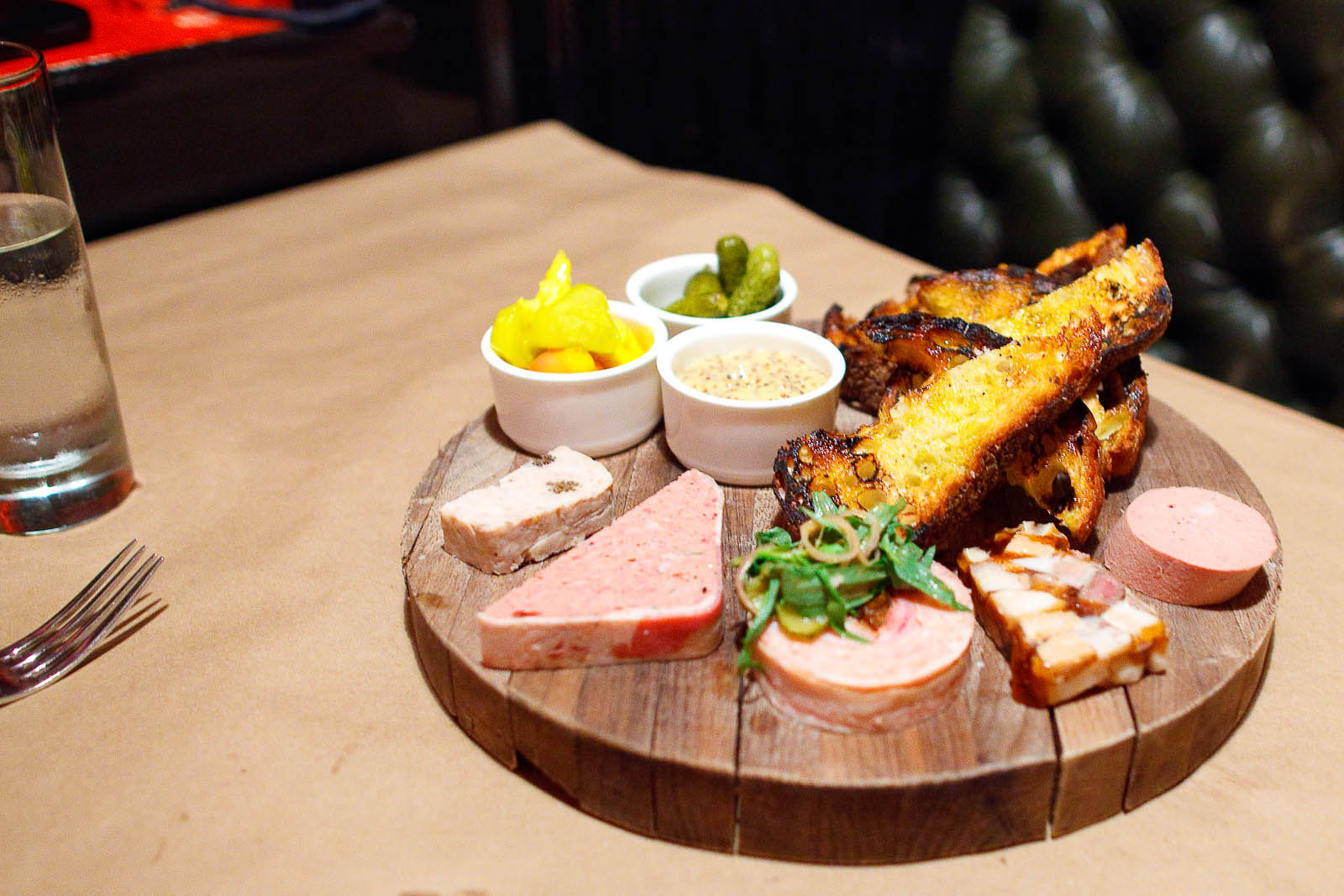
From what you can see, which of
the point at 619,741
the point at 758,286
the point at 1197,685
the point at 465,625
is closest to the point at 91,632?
the point at 465,625

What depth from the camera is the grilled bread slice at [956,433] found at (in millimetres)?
1763

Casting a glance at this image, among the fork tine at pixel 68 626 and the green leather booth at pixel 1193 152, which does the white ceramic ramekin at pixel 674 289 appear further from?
the green leather booth at pixel 1193 152

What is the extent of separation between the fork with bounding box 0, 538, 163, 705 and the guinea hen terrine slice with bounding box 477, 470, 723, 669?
2.51 ft

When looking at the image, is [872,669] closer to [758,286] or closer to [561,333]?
[561,333]

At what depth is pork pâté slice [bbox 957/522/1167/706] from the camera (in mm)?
1503

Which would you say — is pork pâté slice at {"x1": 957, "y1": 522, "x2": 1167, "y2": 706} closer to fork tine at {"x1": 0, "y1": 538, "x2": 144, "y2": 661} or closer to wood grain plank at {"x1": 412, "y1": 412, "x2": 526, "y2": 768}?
wood grain plank at {"x1": 412, "y1": 412, "x2": 526, "y2": 768}

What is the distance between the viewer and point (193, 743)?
1690mm

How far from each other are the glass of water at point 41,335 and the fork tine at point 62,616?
0.25m

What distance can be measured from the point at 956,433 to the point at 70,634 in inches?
60.7

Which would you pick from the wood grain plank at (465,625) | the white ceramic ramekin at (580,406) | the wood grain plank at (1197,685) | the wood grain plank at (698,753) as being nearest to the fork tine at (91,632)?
the wood grain plank at (465,625)

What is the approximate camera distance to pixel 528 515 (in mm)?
1779

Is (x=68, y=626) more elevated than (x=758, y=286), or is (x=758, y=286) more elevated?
(x=758, y=286)

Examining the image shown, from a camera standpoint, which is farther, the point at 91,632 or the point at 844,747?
the point at 91,632

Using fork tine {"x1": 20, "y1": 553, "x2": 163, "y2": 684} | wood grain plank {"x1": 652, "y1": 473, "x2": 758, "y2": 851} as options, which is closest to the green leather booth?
wood grain plank {"x1": 652, "y1": 473, "x2": 758, "y2": 851}
